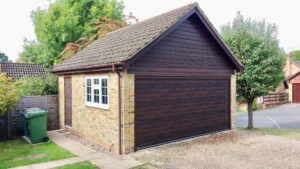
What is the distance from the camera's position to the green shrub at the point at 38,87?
43.4ft

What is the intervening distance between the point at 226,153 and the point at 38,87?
1016 cm

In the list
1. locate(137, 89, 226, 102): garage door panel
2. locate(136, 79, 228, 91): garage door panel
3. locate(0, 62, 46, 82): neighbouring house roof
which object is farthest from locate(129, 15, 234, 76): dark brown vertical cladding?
locate(0, 62, 46, 82): neighbouring house roof

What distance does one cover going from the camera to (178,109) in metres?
10.2

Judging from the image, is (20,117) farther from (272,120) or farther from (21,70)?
(272,120)

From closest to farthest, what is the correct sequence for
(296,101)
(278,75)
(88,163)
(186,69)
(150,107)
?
1. (88,163)
2. (150,107)
3. (186,69)
4. (278,75)
5. (296,101)

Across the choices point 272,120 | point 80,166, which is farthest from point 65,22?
point 272,120

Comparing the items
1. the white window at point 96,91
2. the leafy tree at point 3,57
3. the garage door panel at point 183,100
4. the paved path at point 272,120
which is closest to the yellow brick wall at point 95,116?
the white window at point 96,91

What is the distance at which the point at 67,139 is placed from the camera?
35.9ft

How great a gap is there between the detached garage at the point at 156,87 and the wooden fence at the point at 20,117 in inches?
32.8

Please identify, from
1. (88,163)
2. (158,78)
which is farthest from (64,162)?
(158,78)

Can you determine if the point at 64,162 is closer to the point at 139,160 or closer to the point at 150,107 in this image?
the point at 139,160

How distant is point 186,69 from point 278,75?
603 cm

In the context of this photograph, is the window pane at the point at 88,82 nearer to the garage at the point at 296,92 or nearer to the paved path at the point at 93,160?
the paved path at the point at 93,160

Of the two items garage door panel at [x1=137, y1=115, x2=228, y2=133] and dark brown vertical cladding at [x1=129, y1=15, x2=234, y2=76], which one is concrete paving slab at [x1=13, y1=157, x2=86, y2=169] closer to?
garage door panel at [x1=137, y1=115, x2=228, y2=133]
